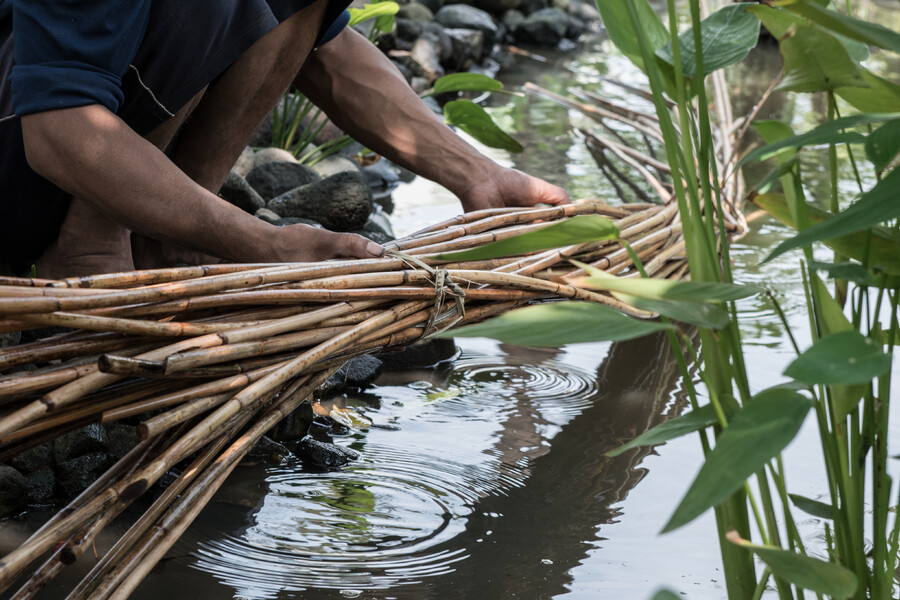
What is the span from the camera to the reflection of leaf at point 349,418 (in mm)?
1416

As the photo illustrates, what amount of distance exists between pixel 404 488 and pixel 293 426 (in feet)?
0.69

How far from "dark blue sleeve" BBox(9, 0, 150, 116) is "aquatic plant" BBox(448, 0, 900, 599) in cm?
62

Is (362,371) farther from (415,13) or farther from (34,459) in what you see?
(415,13)

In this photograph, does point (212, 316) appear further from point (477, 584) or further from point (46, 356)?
point (477, 584)

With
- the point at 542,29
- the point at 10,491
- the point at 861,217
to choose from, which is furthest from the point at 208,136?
the point at 542,29

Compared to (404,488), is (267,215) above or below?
above

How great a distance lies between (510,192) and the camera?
1.60m

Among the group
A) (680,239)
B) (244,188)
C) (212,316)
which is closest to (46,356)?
(212,316)

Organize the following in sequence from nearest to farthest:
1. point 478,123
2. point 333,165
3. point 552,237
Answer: point 552,237 → point 478,123 → point 333,165

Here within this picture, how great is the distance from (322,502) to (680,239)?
2.66 ft

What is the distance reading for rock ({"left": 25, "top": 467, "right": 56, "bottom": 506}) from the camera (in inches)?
45.1

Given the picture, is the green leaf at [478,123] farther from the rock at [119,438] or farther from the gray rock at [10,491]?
the gray rock at [10,491]

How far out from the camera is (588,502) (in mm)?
1229

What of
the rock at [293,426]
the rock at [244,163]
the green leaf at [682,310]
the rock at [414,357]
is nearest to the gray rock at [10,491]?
the rock at [293,426]
